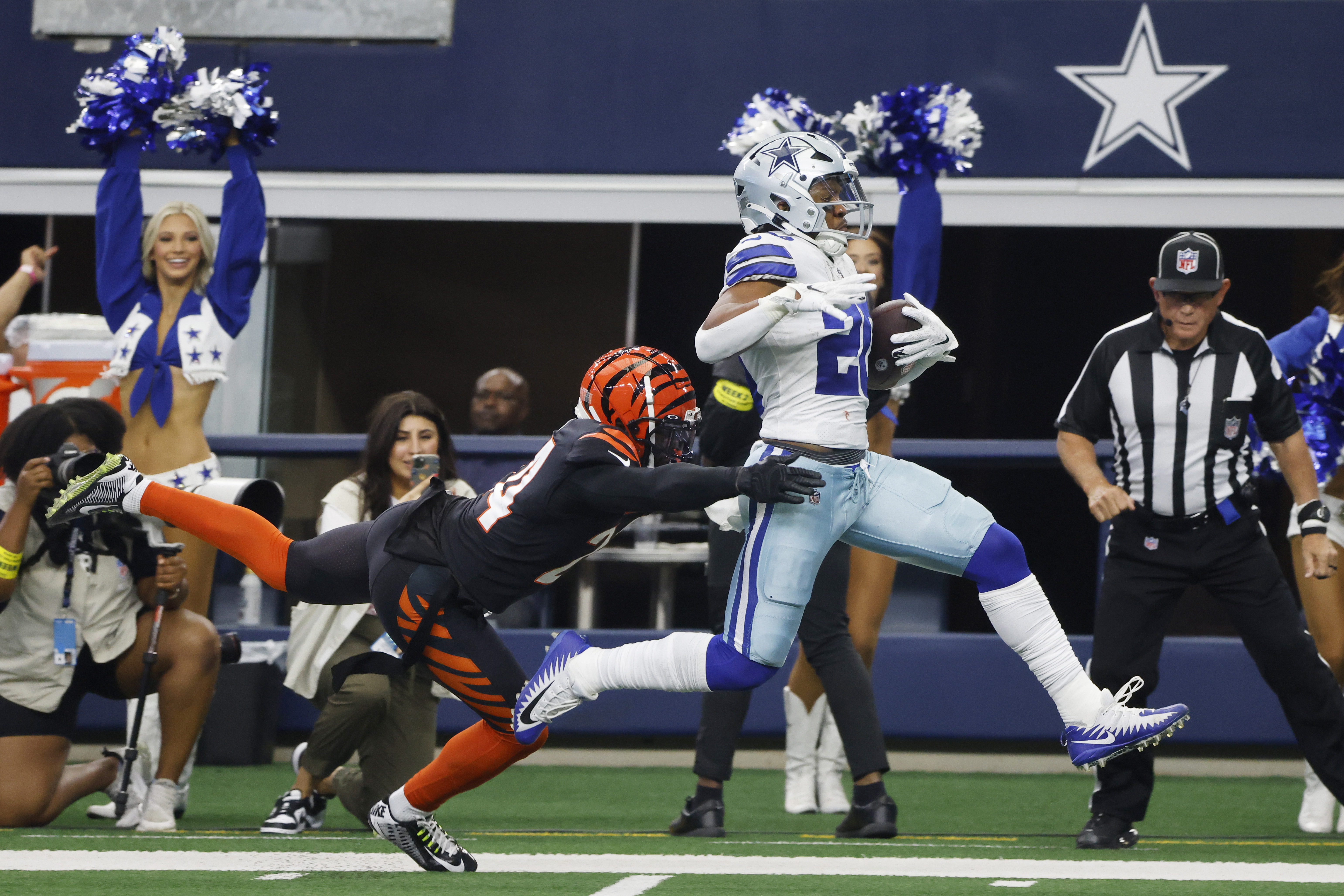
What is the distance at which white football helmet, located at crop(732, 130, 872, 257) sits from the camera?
482cm

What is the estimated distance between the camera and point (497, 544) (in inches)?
183

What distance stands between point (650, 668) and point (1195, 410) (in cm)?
207

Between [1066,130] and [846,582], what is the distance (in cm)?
401

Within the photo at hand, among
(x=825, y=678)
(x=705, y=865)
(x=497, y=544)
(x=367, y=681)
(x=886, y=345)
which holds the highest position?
(x=886, y=345)

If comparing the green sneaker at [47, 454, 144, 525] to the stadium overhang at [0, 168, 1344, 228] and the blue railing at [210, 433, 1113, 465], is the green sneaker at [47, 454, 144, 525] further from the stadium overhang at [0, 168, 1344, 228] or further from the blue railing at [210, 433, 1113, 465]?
the stadium overhang at [0, 168, 1344, 228]

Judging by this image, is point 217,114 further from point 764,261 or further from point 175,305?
point 764,261

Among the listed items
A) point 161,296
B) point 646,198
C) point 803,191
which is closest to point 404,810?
point 803,191

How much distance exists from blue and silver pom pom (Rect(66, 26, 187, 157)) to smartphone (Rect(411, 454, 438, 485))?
2.13m

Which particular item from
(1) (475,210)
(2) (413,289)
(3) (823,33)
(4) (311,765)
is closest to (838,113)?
(3) (823,33)

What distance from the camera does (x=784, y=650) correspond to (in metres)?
4.62

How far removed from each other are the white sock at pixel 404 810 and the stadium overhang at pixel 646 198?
4.90 meters

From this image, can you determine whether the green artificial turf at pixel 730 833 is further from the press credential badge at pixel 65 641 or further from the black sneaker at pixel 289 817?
the press credential badge at pixel 65 641

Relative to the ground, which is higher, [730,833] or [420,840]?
[420,840]

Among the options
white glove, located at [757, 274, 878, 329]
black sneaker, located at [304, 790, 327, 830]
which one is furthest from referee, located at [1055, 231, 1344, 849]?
black sneaker, located at [304, 790, 327, 830]
